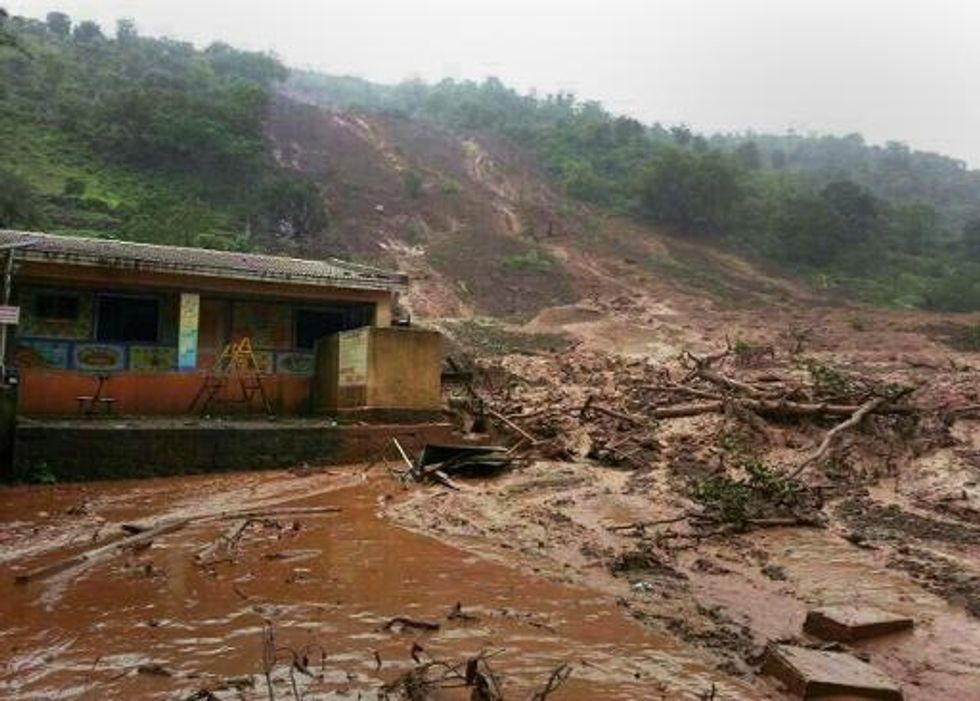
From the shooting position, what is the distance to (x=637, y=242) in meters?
44.4

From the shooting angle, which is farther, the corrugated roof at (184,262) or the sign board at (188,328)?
the sign board at (188,328)

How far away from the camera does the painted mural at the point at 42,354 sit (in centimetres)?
1487

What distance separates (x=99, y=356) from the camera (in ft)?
50.9

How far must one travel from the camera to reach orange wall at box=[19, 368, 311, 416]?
14.7 m

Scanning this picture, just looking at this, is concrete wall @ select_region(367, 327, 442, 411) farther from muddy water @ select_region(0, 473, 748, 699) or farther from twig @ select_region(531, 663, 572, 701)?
twig @ select_region(531, 663, 572, 701)

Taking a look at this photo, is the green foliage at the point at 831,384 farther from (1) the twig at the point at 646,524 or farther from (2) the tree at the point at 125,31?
(2) the tree at the point at 125,31

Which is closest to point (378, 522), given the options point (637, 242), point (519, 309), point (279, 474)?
point (279, 474)

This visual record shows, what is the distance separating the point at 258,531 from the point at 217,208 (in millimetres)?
31674

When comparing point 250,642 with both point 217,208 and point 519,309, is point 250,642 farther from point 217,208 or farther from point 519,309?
point 217,208

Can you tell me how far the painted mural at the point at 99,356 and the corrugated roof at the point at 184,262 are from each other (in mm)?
1608

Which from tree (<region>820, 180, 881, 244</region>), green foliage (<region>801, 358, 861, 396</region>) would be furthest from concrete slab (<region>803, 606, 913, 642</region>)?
tree (<region>820, 180, 881, 244</region>)

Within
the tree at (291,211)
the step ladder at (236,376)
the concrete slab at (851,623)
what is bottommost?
the concrete slab at (851,623)

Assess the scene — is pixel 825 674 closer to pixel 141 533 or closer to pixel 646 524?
pixel 646 524

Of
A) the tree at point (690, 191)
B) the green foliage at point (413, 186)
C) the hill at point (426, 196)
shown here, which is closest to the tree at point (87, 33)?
the hill at point (426, 196)
